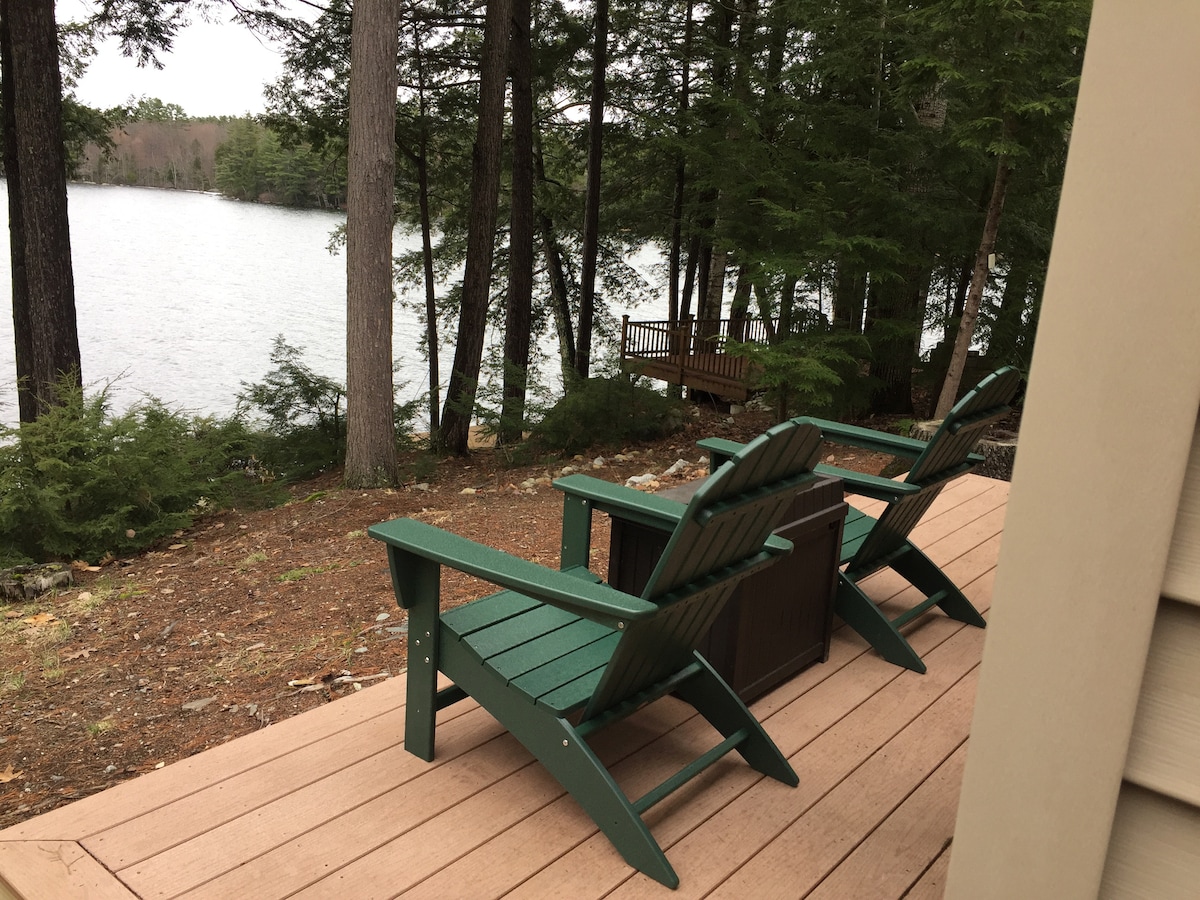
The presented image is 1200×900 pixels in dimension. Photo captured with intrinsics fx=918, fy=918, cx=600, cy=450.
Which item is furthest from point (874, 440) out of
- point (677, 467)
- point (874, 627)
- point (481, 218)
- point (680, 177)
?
point (680, 177)

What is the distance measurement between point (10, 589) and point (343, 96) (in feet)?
28.4

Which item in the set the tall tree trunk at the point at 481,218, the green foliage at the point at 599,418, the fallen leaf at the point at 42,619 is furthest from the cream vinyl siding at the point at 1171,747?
the tall tree trunk at the point at 481,218

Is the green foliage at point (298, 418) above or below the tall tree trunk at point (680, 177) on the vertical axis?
below

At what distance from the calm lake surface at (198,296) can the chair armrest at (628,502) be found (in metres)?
14.8

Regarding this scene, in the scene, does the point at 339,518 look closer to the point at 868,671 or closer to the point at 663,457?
the point at 663,457

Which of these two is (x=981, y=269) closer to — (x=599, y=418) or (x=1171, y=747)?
(x=599, y=418)

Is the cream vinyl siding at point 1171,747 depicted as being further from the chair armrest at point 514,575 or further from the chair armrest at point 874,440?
the chair armrest at point 874,440

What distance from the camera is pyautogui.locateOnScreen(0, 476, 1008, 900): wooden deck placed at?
1865 mm

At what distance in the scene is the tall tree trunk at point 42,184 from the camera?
7.64 m

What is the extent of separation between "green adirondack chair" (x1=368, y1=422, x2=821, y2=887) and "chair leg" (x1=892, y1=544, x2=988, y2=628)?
1302mm

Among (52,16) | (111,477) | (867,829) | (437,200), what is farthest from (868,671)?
(437,200)

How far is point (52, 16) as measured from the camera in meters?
7.68

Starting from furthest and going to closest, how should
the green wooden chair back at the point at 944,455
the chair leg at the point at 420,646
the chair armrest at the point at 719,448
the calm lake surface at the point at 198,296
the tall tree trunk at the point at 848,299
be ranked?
the calm lake surface at the point at 198,296 → the tall tree trunk at the point at 848,299 → the chair armrest at the point at 719,448 → the green wooden chair back at the point at 944,455 → the chair leg at the point at 420,646

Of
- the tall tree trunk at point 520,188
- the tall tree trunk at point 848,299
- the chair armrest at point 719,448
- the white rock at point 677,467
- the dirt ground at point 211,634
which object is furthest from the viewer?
the tall tree trunk at point 520,188
